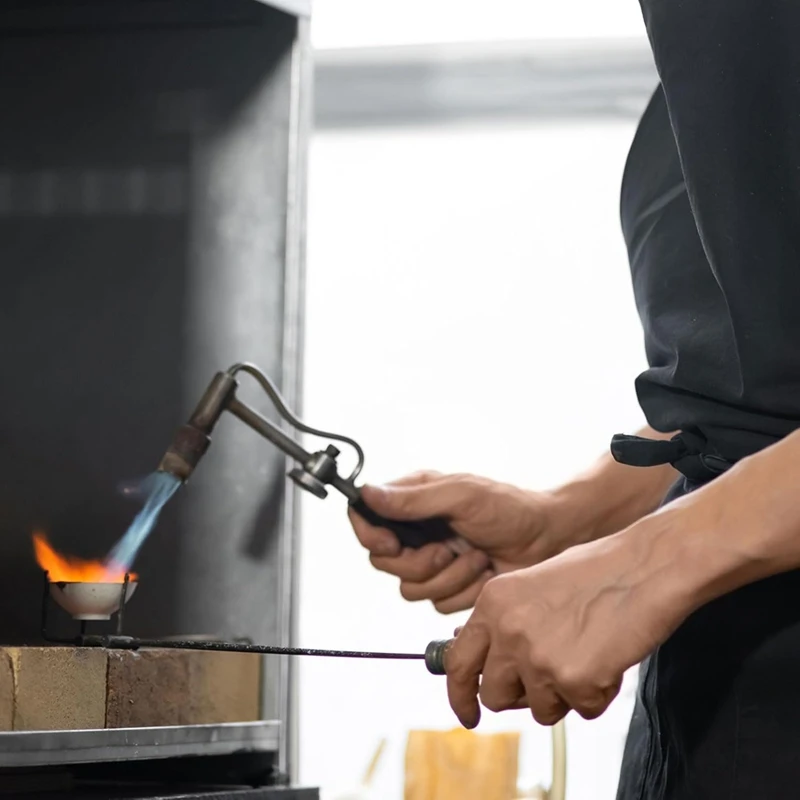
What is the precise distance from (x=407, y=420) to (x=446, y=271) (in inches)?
10.2

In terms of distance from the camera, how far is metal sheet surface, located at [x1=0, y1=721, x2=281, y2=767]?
879 mm

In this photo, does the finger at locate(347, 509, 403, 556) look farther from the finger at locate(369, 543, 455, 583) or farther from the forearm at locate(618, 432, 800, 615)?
the forearm at locate(618, 432, 800, 615)

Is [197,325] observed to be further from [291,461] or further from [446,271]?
[446,271]

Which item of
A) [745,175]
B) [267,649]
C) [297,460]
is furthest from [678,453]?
[297,460]

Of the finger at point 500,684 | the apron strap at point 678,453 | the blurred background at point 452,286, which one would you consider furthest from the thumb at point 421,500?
the blurred background at point 452,286

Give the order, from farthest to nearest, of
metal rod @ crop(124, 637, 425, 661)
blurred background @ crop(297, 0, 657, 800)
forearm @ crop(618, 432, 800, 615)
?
blurred background @ crop(297, 0, 657, 800) → metal rod @ crop(124, 637, 425, 661) → forearm @ crop(618, 432, 800, 615)

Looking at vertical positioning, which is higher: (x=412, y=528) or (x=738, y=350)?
(x=738, y=350)

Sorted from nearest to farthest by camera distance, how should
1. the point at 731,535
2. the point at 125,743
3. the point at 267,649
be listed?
the point at 731,535
the point at 267,649
the point at 125,743

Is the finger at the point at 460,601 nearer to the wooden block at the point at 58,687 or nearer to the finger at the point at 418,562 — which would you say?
the finger at the point at 418,562

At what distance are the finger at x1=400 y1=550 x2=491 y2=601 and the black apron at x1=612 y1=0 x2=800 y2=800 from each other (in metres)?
0.34

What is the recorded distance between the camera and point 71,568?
1.16 m

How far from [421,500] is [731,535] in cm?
Answer: 49

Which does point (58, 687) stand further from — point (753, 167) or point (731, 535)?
point (753, 167)

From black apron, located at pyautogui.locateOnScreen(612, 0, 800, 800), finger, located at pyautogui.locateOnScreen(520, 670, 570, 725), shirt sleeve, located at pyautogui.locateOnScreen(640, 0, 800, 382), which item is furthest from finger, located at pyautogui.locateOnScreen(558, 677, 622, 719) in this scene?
shirt sleeve, located at pyautogui.locateOnScreen(640, 0, 800, 382)
